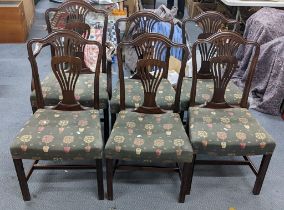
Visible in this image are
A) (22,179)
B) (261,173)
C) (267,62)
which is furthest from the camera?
(267,62)

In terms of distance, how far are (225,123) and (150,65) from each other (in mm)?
538

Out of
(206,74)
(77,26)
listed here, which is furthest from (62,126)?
(206,74)

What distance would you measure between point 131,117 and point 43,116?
0.50 m

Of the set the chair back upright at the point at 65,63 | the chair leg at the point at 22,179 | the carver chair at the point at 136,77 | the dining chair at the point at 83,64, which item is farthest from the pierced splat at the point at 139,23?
the chair leg at the point at 22,179

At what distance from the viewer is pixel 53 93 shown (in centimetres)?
184

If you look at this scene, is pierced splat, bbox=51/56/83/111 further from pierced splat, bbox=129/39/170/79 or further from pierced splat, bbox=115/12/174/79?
pierced splat, bbox=115/12/174/79

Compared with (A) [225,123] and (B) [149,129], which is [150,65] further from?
(A) [225,123]

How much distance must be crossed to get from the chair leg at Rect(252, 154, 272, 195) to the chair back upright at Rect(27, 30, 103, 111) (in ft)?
3.34

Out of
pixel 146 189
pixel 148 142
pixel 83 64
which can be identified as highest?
pixel 83 64

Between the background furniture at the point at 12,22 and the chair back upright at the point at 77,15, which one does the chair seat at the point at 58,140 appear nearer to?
the chair back upright at the point at 77,15

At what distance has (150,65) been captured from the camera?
1.62 m

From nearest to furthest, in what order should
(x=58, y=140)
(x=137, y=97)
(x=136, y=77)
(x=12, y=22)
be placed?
(x=58, y=140)
(x=137, y=97)
(x=136, y=77)
(x=12, y=22)

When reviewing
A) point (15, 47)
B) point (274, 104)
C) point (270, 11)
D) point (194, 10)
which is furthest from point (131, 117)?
point (194, 10)

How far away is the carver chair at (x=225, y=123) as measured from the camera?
4.99ft
